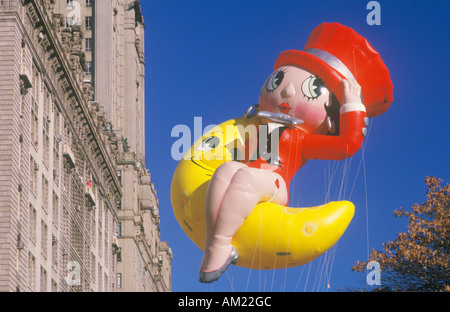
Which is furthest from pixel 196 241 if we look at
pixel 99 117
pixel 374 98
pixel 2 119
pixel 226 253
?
pixel 99 117

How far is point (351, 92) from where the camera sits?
21094 mm

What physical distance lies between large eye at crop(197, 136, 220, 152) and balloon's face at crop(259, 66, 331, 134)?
108cm

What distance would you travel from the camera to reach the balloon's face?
840 inches

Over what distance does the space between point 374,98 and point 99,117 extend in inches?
1986

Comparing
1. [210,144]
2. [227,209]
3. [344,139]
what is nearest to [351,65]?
[344,139]

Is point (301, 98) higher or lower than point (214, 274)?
higher

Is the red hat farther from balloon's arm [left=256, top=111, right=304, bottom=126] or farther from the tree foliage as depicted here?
the tree foliage

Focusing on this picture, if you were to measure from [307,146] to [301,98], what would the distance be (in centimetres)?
90

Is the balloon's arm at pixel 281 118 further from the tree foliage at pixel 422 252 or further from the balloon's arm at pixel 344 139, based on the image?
the tree foliage at pixel 422 252

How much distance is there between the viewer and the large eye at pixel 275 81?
21625 millimetres

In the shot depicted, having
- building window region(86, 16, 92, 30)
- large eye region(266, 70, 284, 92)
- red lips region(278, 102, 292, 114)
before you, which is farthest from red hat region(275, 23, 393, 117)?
building window region(86, 16, 92, 30)

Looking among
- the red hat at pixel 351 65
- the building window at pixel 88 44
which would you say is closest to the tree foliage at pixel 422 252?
the red hat at pixel 351 65

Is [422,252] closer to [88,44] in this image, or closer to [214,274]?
[214,274]
